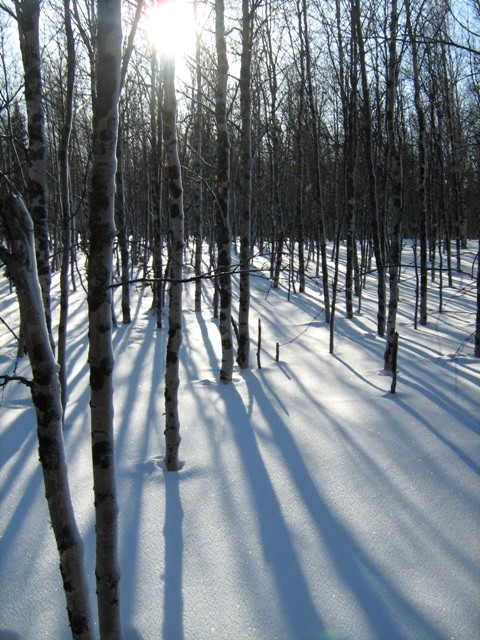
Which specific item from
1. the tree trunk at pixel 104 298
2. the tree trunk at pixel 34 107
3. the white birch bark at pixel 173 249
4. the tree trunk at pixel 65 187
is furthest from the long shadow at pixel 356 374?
the tree trunk at pixel 104 298

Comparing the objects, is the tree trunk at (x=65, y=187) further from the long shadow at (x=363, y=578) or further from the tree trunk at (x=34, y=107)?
the long shadow at (x=363, y=578)

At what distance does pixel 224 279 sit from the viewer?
7.22m

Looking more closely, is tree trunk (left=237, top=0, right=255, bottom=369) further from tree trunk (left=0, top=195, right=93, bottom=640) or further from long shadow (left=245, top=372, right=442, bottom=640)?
tree trunk (left=0, top=195, right=93, bottom=640)

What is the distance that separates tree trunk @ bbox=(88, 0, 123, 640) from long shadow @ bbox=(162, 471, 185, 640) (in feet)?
2.04

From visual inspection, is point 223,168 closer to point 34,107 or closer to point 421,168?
point 34,107

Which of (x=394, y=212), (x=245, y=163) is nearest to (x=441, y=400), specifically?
(x=394, y=212)

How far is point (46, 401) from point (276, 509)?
272 cm

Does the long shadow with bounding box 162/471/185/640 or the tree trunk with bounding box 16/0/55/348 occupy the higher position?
the tree trunk with bounding box 16/0/55/348

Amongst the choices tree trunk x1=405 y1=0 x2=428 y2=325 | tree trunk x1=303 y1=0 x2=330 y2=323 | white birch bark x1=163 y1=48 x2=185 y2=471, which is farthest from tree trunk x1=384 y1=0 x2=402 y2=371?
white birch bark x1=163 y1=48 x2=185 y2=471

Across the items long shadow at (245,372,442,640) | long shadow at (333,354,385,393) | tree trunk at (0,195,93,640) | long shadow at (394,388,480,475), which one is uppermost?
tree trunk at (0,195,93,640)

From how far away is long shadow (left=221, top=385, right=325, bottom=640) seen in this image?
3211 mm

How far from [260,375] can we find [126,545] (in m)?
4.73

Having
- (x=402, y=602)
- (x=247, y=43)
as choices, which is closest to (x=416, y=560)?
(x=402, y=602)

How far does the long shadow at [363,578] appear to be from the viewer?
314cm
